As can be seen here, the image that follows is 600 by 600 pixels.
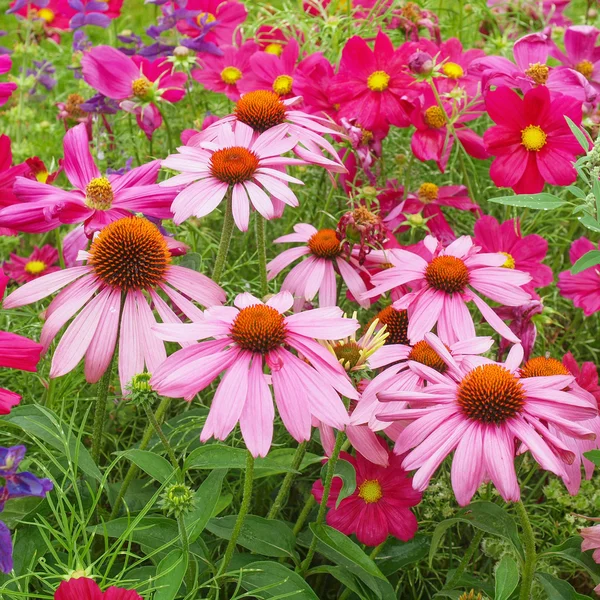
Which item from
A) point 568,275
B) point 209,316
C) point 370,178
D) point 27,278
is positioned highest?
point 209,316

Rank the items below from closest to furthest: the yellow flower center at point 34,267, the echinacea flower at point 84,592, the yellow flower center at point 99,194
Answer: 1. the echinacea flower at point 84,592
2. the yellow flower center at point 99,194
3. the yellow flower center at point 34,267

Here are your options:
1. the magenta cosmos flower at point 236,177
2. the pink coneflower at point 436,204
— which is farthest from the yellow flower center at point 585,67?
the magenta cosmos flower at point 236,177

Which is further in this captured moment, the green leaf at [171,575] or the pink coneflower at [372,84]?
the pink coneflower at [372,84]

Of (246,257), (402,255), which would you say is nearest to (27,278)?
(246,257)

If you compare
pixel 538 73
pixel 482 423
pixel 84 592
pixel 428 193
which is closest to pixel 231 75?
pixel 428 193

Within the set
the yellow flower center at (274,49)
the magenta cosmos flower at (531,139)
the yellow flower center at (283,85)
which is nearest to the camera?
the magenta cosmos flower at (531,139)

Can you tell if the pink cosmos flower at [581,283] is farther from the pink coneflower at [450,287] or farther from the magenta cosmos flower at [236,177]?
the magenta cosmos flower at [236,177]

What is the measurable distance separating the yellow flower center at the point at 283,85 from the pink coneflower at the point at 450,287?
453mm

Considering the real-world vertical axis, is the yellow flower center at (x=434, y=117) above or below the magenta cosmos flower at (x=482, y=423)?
above

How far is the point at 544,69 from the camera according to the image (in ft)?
4.20

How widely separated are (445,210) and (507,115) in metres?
0.46

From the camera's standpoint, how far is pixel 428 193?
134 centimetres

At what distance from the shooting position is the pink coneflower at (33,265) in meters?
1.49

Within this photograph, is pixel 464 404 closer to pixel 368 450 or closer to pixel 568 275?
pixel 368 450
